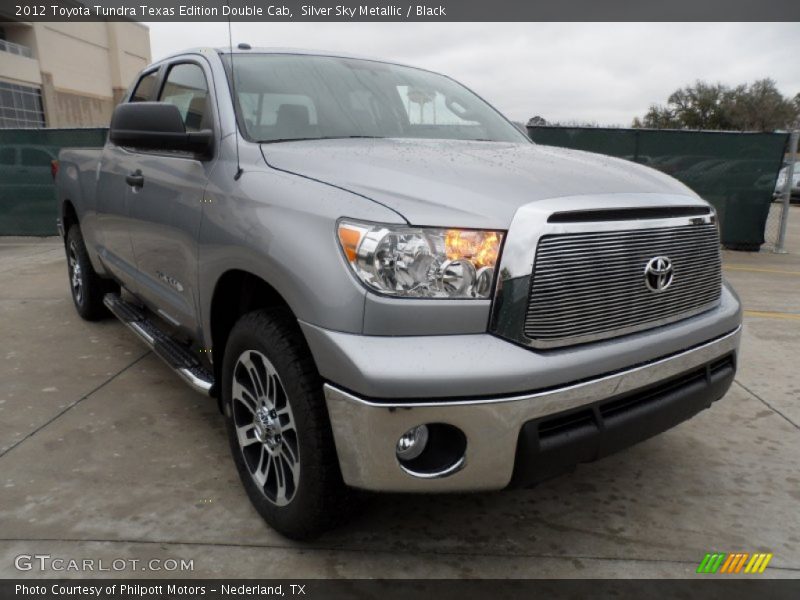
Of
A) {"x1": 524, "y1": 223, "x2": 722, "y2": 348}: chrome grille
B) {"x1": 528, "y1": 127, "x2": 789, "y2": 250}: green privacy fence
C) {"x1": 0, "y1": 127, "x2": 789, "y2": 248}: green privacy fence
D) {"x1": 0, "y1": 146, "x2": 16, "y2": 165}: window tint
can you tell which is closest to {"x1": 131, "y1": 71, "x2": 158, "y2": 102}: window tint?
{"x1": 524, "y1": 223, "x2": 722, "y2": 348}: chrome grille

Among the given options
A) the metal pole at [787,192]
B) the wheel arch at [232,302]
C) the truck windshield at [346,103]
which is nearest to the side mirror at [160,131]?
the truck windshield at [346,103]

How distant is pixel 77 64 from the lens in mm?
50562

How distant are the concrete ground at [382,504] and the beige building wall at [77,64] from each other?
40967 mm

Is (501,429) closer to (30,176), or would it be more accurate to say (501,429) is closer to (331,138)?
(331,138)

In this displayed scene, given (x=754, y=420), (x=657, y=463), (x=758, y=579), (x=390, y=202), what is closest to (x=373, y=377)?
(x=390, y=202)

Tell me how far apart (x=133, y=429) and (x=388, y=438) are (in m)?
1.90

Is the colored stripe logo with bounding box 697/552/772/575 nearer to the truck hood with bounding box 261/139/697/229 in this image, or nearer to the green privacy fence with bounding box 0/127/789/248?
the truck hood with bounding box 261/139/697/229

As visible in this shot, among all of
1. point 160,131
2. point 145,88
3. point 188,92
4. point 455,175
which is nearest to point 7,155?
point 145,88

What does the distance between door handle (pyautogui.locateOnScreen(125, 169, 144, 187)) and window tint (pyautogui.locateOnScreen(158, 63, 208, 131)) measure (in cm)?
37

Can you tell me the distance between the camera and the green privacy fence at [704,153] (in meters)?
8.89

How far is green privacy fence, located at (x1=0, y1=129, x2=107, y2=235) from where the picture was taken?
998 centimetres

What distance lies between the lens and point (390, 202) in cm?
195

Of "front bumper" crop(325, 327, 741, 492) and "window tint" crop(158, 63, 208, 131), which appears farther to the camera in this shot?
"window tint" crop(158, 63, 208, 131)

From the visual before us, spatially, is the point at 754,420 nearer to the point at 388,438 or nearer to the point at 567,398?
the point at 567,398
